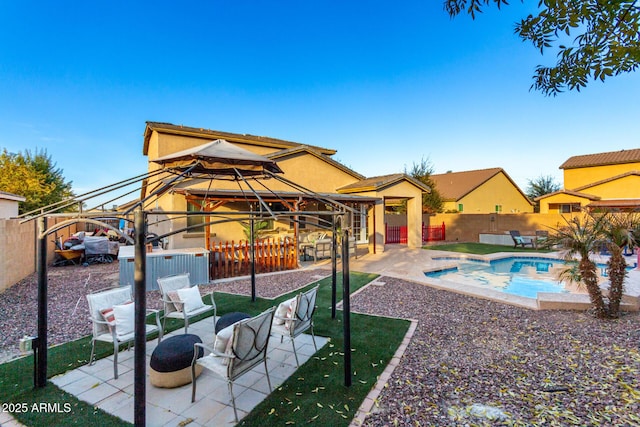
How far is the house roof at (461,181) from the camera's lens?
105ft

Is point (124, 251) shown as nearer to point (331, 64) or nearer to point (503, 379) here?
point (503, 379)

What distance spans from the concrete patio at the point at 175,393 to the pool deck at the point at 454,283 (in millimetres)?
6085

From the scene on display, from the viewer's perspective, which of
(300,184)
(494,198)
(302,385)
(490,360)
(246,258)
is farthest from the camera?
(494,198)

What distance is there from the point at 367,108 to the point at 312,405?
69.3 ft

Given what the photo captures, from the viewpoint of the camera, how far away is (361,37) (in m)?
Answer: 14.6

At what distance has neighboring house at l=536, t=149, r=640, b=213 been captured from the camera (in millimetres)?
24364

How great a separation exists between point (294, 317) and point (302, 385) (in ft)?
3.32

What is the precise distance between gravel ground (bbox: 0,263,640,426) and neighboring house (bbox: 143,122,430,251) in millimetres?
6614

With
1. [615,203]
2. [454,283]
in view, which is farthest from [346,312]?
[615,203]

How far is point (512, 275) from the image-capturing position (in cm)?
1341

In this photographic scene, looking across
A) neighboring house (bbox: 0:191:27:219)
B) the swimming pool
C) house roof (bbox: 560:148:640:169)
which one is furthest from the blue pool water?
Result: house roof (bbox: 560:148:640:169)

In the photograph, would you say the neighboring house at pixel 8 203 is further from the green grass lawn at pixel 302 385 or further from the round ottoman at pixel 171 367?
the round ottoman at pixel 171 367

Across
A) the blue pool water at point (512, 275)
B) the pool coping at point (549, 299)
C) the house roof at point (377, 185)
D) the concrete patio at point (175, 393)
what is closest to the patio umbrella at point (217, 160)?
the concrete patio at point (175, 393)

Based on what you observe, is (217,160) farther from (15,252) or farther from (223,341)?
(15,252)
